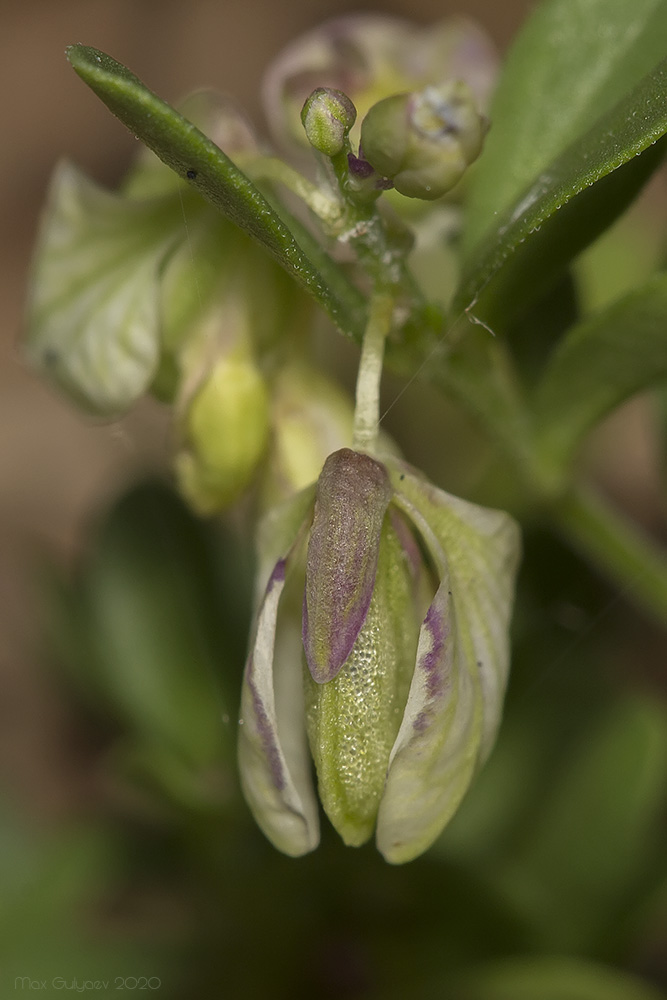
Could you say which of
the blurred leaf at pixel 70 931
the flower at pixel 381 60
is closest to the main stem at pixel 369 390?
the flower at pixel 381 60

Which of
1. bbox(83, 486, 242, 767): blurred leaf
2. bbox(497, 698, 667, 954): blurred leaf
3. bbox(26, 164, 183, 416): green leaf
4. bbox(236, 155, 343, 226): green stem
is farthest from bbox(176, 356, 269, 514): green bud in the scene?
bbox(497, 698, 667, 954): blurred leaf

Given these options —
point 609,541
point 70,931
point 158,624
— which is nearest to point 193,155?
point 609,541

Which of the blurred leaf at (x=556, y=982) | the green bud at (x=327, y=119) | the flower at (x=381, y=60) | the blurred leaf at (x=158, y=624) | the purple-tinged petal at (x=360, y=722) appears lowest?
the blurred leaf at (x=556, y=982)

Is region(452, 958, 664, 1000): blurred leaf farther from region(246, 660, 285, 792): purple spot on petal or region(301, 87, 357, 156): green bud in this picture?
region(301, 87, 357, 156): green bud

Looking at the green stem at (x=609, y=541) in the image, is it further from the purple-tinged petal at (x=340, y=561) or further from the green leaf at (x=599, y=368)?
the purple-tinged petal at (x=340, y=561)

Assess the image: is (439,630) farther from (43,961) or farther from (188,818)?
(43,961)

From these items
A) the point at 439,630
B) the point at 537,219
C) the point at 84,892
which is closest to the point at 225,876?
the point at 84,892

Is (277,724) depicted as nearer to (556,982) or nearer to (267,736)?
(267,736)

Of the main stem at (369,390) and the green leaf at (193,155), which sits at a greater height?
the green leaf at (193,155)
